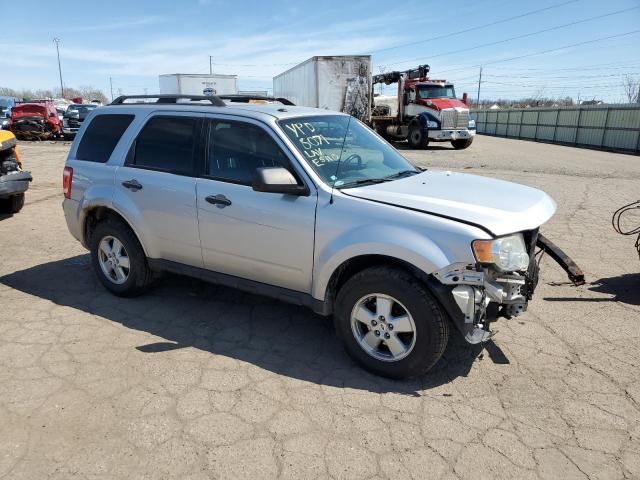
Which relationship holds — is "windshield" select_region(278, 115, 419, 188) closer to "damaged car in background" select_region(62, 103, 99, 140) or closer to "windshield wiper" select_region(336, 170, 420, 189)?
"windshield wiper" select_region(336, 170, 420, 189)

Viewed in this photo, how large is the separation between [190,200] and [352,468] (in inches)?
96.3

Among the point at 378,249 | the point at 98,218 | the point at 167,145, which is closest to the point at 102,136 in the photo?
the point at 98,218

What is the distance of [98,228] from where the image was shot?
4.71 m

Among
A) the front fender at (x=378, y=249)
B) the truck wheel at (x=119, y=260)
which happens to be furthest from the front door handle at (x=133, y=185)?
the front fender at (x=378, y=249)

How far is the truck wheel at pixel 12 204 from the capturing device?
7.97 metres

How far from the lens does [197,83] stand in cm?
2997

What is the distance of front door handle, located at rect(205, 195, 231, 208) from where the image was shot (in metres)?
3.78

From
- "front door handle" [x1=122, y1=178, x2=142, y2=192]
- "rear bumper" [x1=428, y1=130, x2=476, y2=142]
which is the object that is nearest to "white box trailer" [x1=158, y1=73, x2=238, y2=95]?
"rear bumper" [x1=428, y1=130, x2=476, y2=142]

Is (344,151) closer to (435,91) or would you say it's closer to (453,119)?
(453,119)

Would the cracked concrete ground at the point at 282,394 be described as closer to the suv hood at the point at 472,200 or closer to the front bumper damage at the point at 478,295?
the front bumper damage at the point at 478,295

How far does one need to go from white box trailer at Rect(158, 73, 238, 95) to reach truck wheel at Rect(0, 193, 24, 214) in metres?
22.4

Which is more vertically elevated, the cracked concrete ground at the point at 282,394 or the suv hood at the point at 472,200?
the suv hood at the point at 472,200

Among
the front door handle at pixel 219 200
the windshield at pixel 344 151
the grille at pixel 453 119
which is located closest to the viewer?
the windshield at pixel 344 151

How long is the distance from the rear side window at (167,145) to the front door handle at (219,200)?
36cm
